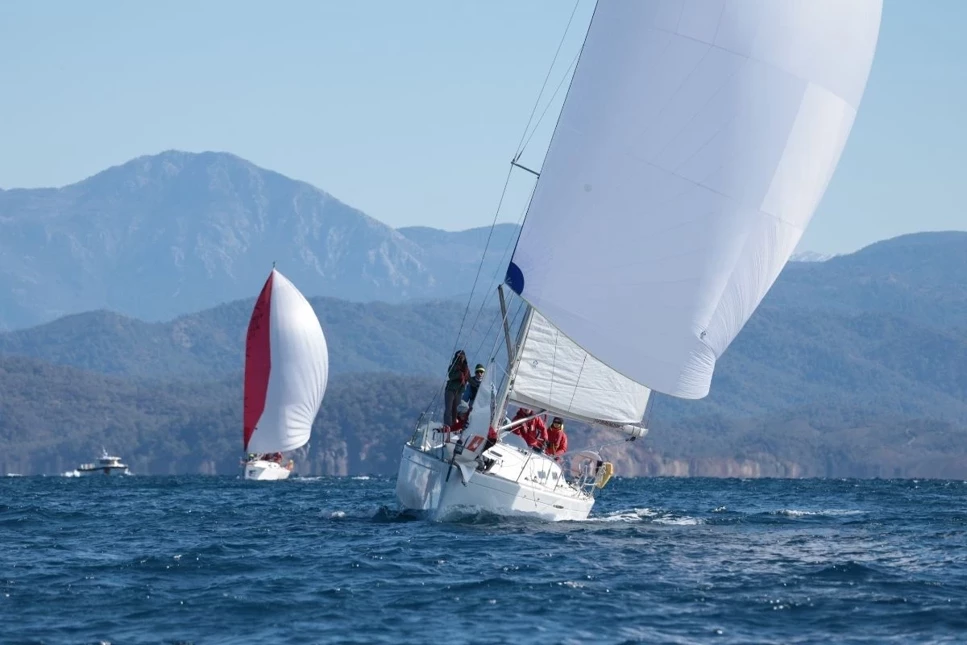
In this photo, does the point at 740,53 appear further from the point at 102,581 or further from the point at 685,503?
the point at 685,503

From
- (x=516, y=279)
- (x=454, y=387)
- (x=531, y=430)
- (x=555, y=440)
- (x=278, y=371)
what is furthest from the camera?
(x=278, y=371)

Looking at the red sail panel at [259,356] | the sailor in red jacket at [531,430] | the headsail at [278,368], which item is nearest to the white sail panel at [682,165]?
the sailor in red jacket at [531,430]

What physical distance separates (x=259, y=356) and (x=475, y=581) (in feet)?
178

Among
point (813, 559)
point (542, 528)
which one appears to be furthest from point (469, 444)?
point (813, 559)

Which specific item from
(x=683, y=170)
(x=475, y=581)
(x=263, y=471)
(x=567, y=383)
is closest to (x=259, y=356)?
(x=263, y=471)

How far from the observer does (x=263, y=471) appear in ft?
252

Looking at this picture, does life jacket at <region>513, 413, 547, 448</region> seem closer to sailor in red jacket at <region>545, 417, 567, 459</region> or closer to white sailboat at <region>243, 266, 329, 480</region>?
sailor in red jacket at <region>545, 417, 567, 459</region>

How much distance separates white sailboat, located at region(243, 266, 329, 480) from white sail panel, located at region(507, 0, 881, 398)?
47.4 metres

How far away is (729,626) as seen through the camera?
18.0 m

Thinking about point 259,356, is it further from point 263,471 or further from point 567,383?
point 567,383

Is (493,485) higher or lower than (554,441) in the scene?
lower

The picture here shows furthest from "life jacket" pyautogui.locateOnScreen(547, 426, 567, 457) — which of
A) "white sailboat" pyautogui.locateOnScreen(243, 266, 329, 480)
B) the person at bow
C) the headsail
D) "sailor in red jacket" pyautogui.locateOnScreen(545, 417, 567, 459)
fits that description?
the headsail

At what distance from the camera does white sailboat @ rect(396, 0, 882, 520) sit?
26.2 m

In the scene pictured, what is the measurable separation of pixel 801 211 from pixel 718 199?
5.80 ft
